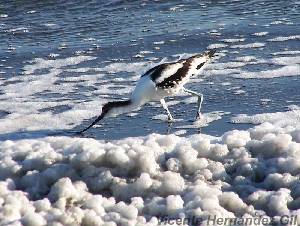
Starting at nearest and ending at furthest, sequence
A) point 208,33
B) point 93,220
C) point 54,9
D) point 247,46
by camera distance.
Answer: point 93,220 → point 247,46 → point 208,33 → point 54,9

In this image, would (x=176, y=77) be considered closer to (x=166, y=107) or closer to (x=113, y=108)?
(x=166, y=107)

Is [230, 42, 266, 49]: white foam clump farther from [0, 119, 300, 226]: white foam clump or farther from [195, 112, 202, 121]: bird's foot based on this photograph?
[0, 119, 300, 226]: white foam clump

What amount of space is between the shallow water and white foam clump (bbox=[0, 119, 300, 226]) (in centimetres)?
159

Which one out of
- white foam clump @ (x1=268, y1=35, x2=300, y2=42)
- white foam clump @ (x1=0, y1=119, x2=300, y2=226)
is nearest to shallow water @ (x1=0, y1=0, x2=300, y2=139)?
white foam clump @ (x1=268, y1=35, x2=300, y2=42)

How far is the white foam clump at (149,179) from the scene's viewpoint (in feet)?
17.5

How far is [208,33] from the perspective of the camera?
40.2 ft

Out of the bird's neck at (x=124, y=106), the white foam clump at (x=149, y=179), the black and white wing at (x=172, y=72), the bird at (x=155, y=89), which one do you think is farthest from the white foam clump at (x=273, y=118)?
the white foam clump at (x=149, y=179)

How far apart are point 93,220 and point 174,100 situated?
4.00 meters

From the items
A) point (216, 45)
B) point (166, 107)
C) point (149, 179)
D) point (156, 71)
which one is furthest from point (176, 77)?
point (216, 45)

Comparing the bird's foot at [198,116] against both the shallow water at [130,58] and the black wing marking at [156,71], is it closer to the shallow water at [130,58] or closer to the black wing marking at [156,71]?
the shallow water at [130,58]

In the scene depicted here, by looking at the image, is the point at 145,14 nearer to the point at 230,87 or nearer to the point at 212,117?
the point at 230,87

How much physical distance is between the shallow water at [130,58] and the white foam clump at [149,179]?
62.7 inches

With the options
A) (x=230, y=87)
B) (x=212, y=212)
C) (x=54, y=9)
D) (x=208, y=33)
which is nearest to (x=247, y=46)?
(x=208, y=33)

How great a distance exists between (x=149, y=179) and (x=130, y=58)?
556 centimetres
